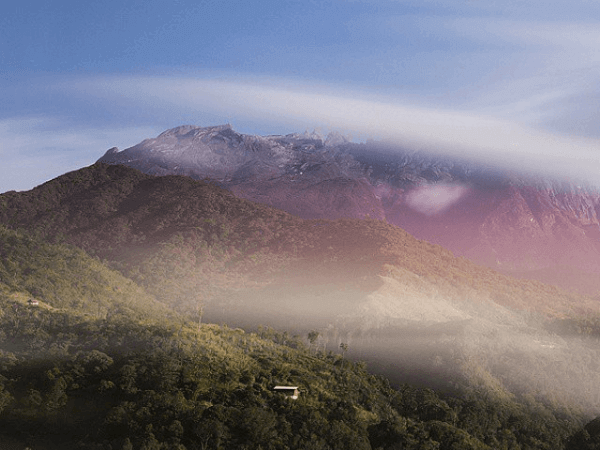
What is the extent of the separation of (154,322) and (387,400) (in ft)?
107

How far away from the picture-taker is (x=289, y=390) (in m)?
73.2

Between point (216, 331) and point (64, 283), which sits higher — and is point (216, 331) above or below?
below

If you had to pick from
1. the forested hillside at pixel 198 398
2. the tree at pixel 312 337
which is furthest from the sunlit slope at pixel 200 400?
the tree at pixel 312 337

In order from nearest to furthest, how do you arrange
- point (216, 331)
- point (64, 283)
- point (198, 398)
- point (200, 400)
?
point (200, 400)
point (198, 398)
point (216, 331)
point (64, 283)

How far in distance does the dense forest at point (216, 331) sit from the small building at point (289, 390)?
1.01m

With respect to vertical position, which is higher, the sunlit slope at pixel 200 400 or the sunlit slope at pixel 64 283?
the sunlit slope at pixel 64 283

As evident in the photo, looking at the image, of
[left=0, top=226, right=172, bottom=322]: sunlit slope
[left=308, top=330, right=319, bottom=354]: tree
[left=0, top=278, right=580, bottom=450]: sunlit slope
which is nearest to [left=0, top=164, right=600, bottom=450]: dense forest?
[left=0, top=278, right=580, bottom=450]: sunlit slope

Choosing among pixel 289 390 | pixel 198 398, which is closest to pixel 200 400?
pixel 198 398

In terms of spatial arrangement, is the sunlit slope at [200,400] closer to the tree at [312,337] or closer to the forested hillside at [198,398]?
the forested hillside at [198,398]

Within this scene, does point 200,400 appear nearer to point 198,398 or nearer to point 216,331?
point 198,398

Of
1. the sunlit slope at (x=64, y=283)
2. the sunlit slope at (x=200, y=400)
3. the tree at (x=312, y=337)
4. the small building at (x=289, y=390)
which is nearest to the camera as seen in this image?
the sunlit slope at (x=200, y=400)

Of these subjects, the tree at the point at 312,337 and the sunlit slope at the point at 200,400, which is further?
the tree at the point at 312,337

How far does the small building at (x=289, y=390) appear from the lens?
235ft

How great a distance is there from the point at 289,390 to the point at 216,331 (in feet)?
75.7
